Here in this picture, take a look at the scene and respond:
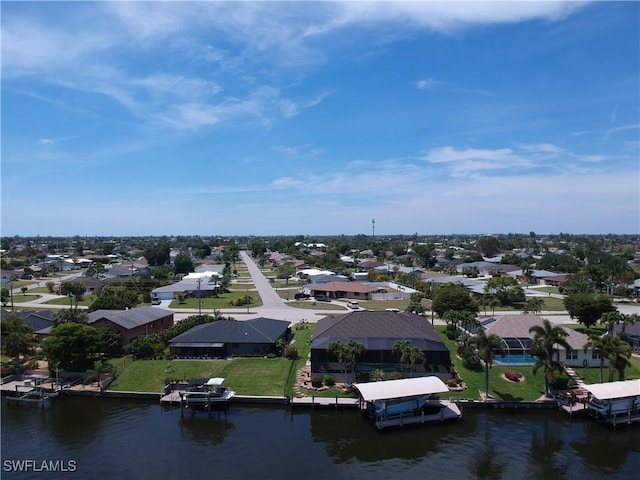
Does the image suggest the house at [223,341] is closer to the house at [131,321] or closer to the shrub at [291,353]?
the shrub at [291,353]

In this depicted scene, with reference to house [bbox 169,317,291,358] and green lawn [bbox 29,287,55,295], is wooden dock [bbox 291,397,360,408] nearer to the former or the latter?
house [bbox 169,317,291,358]

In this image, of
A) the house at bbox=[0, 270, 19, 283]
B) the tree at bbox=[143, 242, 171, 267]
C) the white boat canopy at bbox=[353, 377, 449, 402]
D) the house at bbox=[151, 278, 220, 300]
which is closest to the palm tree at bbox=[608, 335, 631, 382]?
the white boat canopy at bbox=[353, 377, 449, 402]

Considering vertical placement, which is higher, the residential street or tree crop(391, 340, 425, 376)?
tree crop(391, 340, 425, 376)

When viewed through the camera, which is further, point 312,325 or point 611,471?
point 312,325

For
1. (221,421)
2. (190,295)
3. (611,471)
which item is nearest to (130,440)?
(221,421)

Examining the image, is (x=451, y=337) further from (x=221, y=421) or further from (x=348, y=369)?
(x=221, y=421)

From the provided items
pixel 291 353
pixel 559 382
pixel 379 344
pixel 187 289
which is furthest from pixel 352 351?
pixel 187 289
